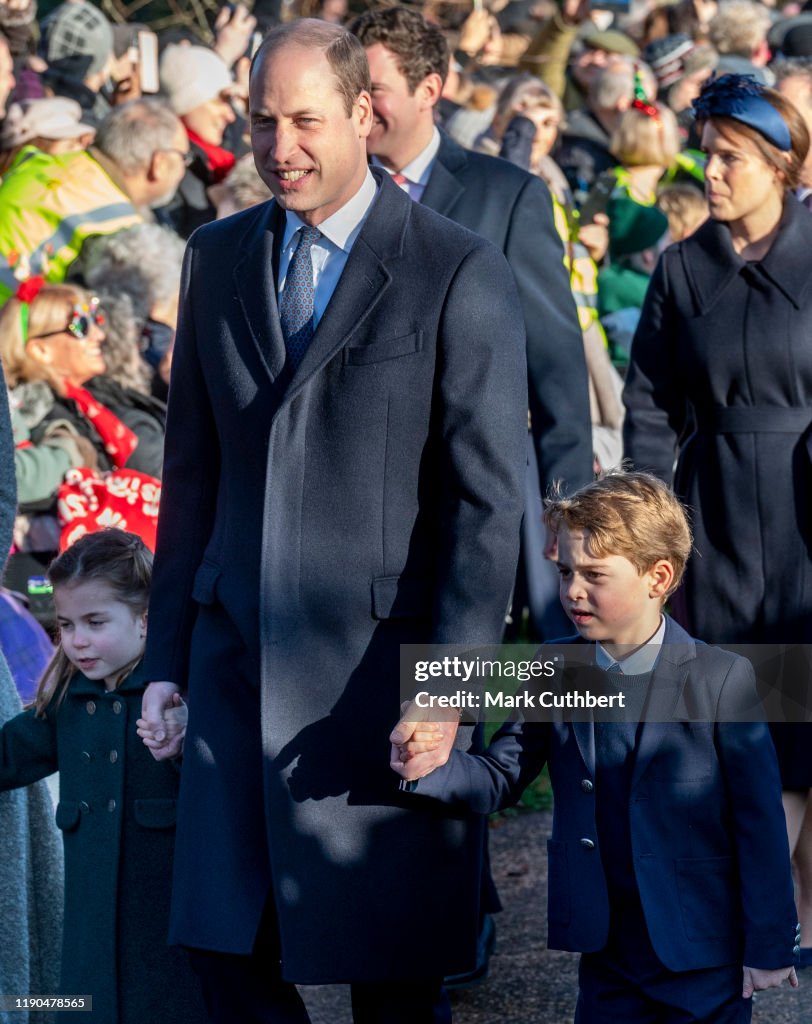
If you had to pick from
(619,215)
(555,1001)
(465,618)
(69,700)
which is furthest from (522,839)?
(619,215)

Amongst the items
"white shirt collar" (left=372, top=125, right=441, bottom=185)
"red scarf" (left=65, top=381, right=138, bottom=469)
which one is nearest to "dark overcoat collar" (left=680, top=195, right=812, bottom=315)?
"white shirt collar" (left=372, top=125, right=441, bottom=185)

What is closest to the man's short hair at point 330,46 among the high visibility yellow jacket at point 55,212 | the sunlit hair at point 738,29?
the high visibility yellow jacket at point 55,212

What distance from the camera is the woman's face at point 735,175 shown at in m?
4.43

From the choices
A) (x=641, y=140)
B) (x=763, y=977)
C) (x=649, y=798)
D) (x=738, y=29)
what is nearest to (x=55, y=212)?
(x=641, y=140)

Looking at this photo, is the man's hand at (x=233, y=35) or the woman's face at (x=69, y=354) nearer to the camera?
the woman's face at (x=69, y=354)

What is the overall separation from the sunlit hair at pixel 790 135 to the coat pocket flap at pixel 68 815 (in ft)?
7.68

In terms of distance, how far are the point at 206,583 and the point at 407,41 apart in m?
1.93

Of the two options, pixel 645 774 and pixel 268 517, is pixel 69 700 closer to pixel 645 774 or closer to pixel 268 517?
pixel 268 517

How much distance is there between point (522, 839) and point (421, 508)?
2.98m

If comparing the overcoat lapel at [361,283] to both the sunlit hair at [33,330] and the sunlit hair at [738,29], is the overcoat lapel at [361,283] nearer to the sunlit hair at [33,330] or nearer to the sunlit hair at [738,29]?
the sunlit hair at [33,330]

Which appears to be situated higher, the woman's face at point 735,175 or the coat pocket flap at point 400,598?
the woman's face at point 735,175

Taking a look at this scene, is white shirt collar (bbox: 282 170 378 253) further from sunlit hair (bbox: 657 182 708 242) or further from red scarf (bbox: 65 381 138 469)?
sunlit hair (bbox: 657 182 708 242)

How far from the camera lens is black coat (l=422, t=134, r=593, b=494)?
14.4 feet

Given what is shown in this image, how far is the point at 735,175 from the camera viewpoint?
14.6 feet
